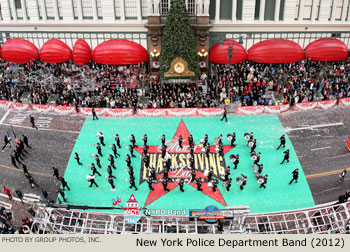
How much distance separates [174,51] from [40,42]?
1439cm

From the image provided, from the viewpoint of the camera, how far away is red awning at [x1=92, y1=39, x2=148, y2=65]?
109 feet

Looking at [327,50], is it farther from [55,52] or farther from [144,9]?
[55,52]

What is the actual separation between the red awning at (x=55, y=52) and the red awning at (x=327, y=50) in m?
22.2

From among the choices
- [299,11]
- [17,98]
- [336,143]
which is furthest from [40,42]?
[336,143]

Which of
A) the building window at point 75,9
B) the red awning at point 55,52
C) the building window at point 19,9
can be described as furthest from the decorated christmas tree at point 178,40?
the building window at point 19,9

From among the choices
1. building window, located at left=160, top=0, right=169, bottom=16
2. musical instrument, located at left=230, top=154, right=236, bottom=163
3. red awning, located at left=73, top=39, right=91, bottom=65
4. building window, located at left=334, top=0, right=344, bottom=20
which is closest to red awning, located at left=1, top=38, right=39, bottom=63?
red awning, located at left=73, top=39, right=91, bottom=65

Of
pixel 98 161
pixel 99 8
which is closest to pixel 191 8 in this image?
pixel 99 8

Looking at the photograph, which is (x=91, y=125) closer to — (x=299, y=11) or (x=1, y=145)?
(x=1, y=145)

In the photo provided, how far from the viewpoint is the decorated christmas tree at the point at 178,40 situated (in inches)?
1216

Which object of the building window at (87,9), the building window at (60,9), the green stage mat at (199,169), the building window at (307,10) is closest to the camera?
the green stage mat at (199,169)

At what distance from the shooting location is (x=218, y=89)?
33219mm

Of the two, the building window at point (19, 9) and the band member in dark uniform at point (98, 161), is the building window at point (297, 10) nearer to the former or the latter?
the band member in dark uniform at point (98, 161)

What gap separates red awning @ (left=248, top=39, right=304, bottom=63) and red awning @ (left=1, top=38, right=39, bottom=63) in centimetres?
2043

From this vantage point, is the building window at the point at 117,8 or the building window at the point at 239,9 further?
the building window at the point at 117,8
